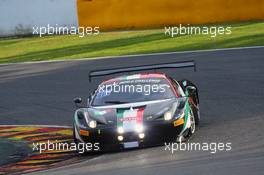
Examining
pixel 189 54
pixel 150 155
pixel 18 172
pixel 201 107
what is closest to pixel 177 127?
pixel 150 155

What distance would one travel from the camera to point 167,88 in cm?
1316

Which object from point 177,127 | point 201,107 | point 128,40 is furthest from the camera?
point 128,40

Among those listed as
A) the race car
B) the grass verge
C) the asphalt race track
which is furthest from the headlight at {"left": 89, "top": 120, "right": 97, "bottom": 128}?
the grass verge

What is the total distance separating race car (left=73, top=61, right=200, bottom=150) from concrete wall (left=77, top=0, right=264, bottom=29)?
65.1ft

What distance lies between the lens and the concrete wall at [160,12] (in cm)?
3319

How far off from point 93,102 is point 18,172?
6.94 feet

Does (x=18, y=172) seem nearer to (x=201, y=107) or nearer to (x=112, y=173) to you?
(x=112, y=173)
